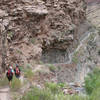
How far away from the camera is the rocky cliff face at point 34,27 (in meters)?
9.97

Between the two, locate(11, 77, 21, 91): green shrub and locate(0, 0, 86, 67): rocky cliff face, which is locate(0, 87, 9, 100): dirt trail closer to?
locate(11, 77, 21, 91): green shrub

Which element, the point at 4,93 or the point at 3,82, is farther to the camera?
the point at 3,82

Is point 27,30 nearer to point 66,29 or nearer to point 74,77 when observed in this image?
point 66,29

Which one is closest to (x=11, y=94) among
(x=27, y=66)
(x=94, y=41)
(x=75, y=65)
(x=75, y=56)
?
(x=27, y=66)

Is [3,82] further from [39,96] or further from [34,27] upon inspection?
[34,27]

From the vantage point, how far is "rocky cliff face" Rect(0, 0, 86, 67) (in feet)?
32.7

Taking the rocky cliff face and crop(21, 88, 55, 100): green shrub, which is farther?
the rocky cliff face

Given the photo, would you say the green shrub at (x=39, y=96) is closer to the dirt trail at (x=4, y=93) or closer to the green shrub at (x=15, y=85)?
the dirt trail at (x=4, y=93)

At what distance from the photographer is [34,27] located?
11.6 m

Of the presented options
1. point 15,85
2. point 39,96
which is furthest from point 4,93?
point 39,96

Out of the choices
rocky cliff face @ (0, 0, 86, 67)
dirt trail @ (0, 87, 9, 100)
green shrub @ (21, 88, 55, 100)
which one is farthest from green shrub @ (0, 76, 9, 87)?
rocky cliff face @ (0, 0, 86, 67)

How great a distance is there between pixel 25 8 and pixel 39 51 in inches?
120

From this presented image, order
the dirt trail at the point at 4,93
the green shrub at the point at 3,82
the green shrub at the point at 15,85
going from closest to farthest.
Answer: the dirt trail at the point at 4,93
the green shrub at the point at 15,85
the green shrub at the point at 3,82

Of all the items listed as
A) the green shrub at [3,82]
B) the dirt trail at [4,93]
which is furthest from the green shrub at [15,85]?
the green shrub at [3,82]
